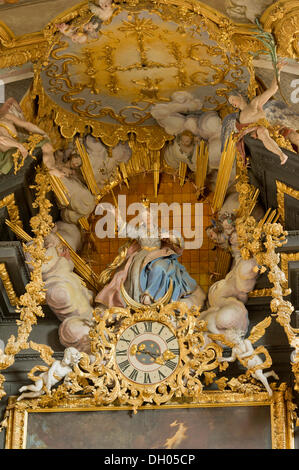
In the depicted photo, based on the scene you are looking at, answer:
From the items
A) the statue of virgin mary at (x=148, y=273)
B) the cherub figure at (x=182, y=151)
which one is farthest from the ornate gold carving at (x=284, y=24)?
the statue of virgin mary at (x=148, y=273)

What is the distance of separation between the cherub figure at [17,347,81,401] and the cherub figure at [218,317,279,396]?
1.94 m

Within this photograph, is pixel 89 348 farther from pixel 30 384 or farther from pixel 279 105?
pixel 279 105

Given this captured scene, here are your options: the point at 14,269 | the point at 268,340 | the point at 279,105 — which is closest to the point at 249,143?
the point at 279,105

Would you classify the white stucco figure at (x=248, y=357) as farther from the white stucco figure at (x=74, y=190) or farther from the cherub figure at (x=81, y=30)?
the cherub figure at (x=81, y=30)

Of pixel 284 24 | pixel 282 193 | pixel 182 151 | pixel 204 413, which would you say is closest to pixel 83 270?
pixel 182 151

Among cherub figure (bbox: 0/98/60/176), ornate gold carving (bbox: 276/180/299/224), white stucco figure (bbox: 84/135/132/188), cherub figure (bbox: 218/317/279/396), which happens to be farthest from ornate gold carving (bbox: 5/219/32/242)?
ornate gold carving (bbox: 276/180/299/224)

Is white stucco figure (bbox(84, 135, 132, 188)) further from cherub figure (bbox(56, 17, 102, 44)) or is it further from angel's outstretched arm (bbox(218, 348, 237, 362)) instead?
angel's outstretched arm (bbox(218, 348, 237, 362))

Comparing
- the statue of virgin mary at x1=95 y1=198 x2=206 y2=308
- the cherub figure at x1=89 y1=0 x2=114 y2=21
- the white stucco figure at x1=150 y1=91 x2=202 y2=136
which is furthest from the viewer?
the white stucco figure at x1=150 y1=91 x2=202 y2=136

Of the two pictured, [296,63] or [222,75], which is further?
[222,75]

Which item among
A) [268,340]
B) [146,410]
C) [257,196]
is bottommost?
[146,410]

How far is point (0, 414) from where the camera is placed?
570 inches

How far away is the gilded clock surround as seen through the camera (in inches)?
541

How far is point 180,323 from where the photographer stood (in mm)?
14375

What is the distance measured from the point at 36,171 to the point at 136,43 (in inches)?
90.8
